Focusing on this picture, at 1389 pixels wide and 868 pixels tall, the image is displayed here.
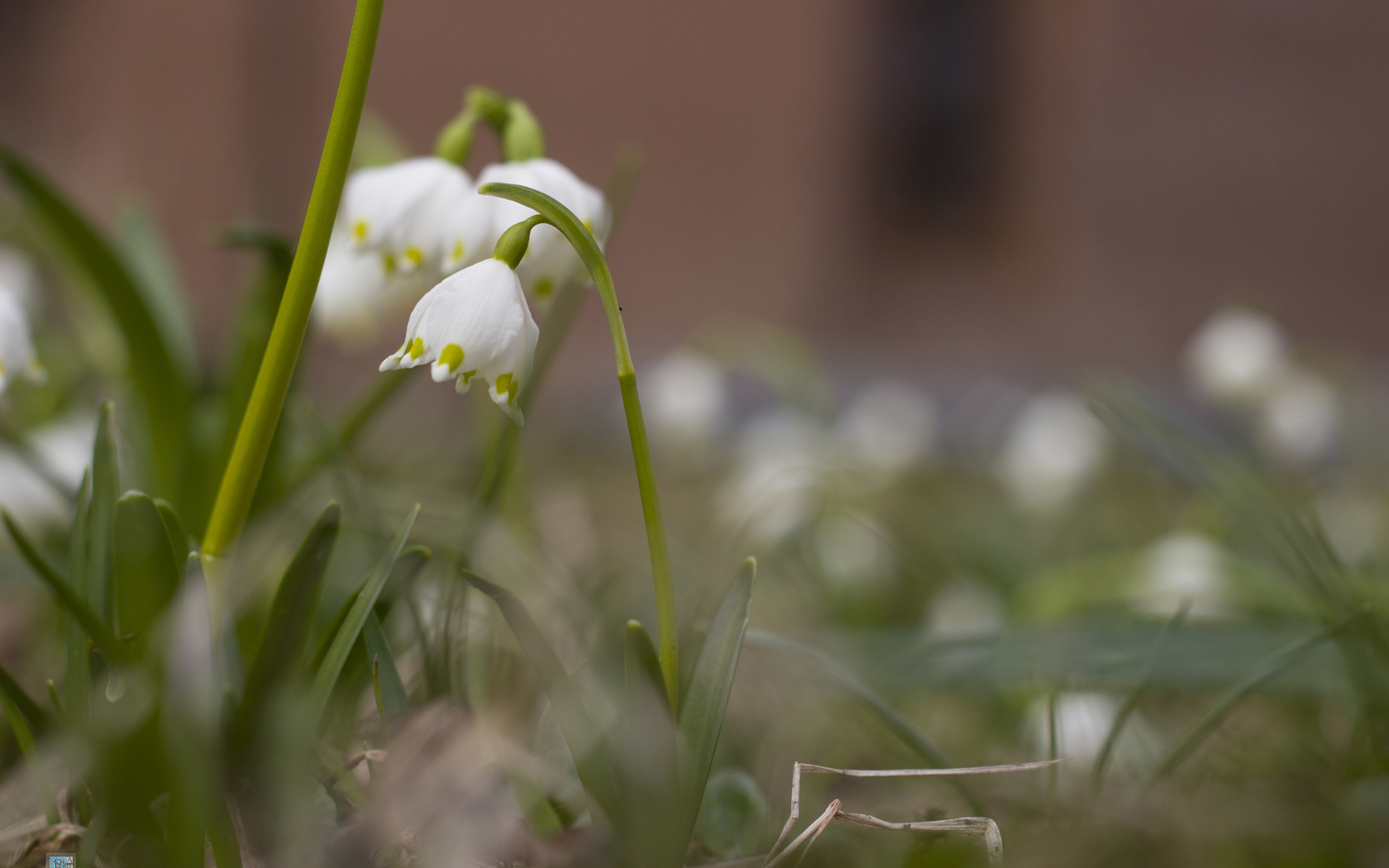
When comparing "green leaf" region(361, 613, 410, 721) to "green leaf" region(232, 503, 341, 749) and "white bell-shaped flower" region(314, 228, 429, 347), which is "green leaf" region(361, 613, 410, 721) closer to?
"green leaf" region(232, 503, 341, 749)

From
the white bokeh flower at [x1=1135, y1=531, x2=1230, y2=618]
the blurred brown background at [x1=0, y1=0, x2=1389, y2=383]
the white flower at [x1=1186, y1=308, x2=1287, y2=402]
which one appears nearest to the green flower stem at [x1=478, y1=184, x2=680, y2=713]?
the white bokeh flower at [x1=1135, y1=531, x2=1230, y2=618]

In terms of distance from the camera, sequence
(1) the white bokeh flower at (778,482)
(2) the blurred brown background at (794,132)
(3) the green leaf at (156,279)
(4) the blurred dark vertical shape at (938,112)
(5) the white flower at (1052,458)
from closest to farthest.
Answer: (3) the green leaf at (156,279) < (1) the white bokeh flower at (778,482) < (5) the white flower at (1052,458) < (2) the blurred brown background at (794,132) < (4) the blurred dark vertical shape at (938,112)

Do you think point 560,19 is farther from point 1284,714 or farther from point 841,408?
point 1284,714

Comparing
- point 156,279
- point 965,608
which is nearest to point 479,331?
point 156,279

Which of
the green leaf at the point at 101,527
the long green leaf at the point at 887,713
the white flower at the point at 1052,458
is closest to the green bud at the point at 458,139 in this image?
the green leaf at the point at 101,527

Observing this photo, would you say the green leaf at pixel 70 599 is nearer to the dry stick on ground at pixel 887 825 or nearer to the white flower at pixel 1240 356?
the dry stick on ground at pixel 887 825

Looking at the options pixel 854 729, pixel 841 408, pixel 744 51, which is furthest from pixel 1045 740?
pixel 744 51

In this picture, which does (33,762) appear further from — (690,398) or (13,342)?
(690,398)
